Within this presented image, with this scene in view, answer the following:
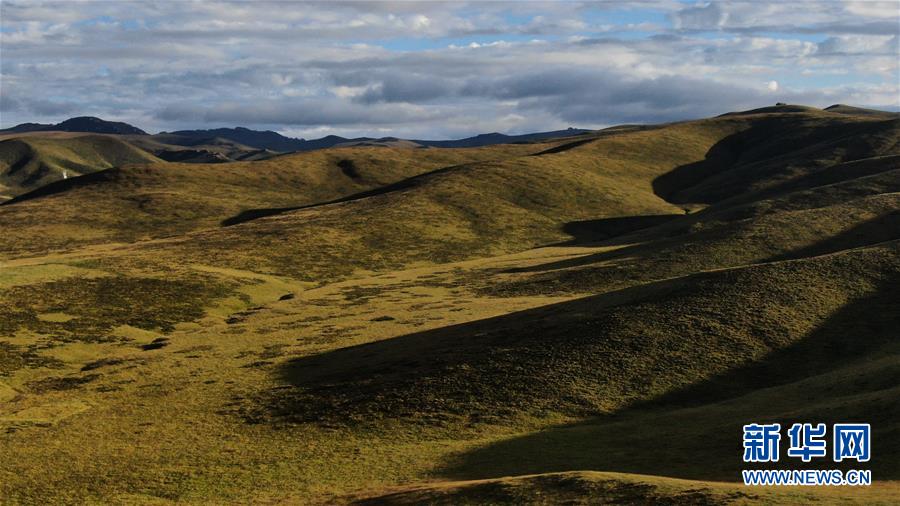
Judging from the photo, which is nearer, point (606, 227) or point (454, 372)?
point (454, 372)

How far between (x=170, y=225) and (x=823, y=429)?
174319mm

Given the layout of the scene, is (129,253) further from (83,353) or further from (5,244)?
(83,353)

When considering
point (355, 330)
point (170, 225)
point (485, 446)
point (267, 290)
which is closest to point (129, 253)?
point (267, 290)

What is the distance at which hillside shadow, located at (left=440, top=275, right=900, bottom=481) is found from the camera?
4400 centimetres

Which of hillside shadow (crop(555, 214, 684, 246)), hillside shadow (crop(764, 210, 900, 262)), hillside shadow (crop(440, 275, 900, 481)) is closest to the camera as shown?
hillside shadow (crop(440, 275, 900, 481))

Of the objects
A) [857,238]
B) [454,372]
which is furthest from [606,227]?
[454,372]

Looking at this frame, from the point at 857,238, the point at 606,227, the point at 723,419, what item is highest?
the point at 857,238

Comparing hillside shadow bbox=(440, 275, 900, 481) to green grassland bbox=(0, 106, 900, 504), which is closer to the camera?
hillside shadow bbox=(440, 275, 900, 481)

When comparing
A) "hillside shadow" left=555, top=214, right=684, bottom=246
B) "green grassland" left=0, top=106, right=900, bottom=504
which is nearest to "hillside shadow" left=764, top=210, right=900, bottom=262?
"green grassland" left=0, top=106, right=900, bottom=504

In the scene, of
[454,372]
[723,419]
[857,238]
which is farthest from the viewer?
[857,238]

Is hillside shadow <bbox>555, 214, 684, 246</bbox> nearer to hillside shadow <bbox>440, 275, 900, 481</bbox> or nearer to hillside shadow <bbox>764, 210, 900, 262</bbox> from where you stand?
hillside shadow <bbox>764, 210, 900, 262</bbox>

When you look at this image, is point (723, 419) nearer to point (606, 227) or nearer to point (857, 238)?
point (857, 238)

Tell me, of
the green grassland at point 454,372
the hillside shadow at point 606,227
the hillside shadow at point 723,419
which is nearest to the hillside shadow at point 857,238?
the green grassland at point 454,372

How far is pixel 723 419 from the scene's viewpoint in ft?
167
